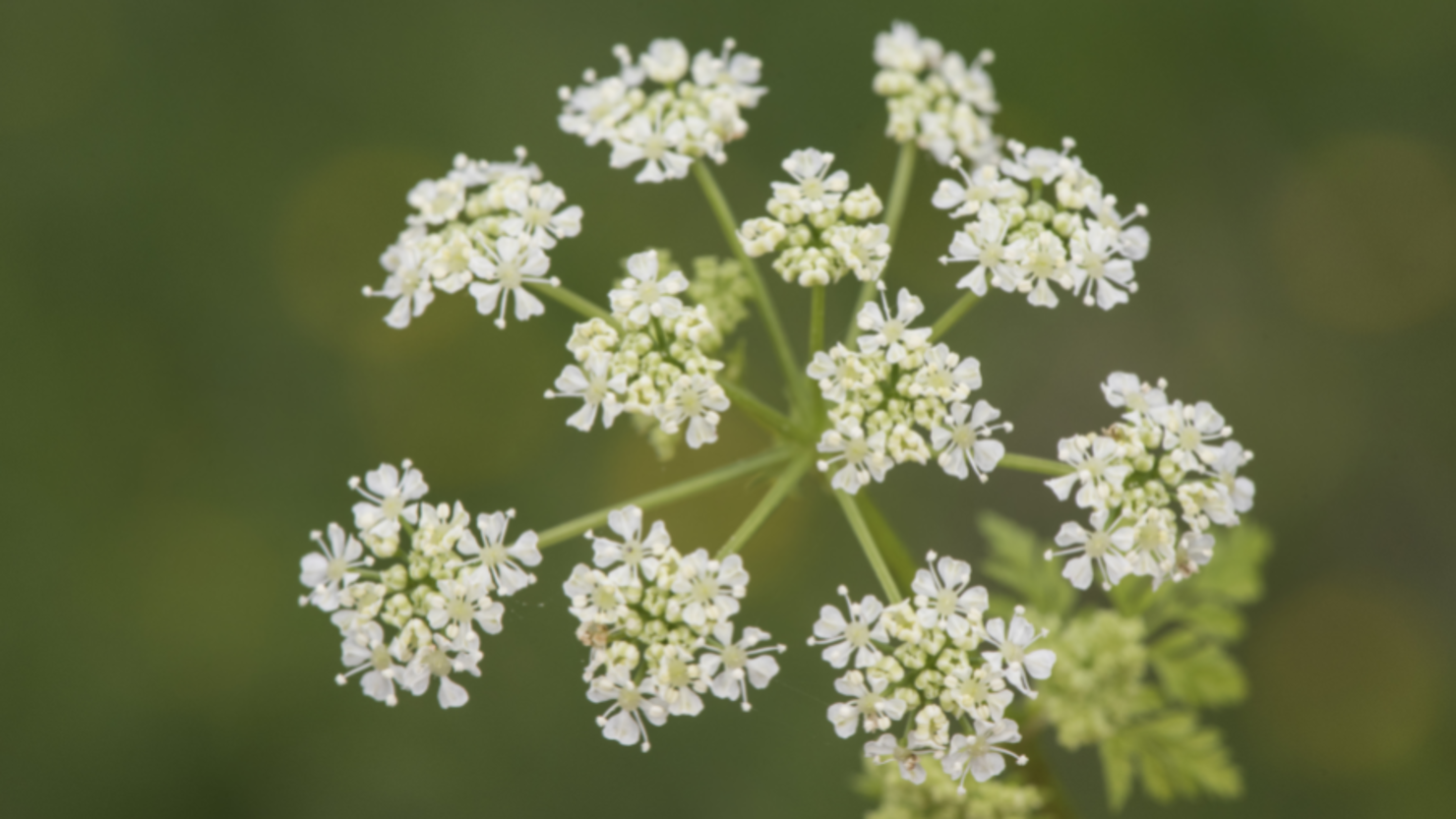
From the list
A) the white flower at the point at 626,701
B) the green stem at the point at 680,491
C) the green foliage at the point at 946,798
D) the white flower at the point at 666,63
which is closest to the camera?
the white flower at the point at 626,701

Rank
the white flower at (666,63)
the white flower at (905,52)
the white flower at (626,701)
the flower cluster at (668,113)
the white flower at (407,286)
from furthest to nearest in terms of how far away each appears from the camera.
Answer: the white flower at (905,52), the white flower at (666,63), the flower cluster at (668,113), the white flower at (407,286), the white flower at (626,701)

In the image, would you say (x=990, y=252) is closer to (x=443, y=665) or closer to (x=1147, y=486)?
(x=1147, y=486)

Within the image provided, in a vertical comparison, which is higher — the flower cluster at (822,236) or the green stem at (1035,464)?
the flower cluster at (822,236)

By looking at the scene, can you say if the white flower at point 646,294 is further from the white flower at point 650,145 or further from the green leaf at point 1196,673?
the green leaf at point 1196,673

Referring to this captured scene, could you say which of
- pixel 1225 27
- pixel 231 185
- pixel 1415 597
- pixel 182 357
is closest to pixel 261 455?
pixel 182 357

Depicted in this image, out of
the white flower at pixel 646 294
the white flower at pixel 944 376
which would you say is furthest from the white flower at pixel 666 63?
the white flower at pixel 944 376

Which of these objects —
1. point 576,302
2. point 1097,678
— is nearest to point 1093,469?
point 1097,678
